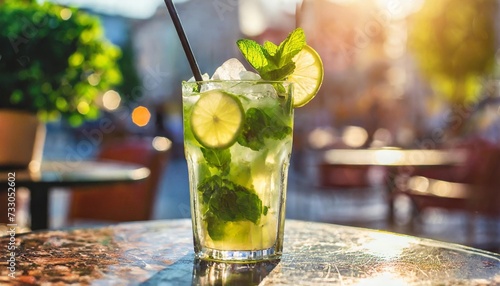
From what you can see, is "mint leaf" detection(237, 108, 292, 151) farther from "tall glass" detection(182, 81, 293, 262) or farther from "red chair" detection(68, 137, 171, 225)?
"red chair" detection(68, 137, 171, 225)

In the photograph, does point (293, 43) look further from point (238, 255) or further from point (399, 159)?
point (399, 159)

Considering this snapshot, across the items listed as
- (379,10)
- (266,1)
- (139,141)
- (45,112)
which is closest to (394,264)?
(45,112)

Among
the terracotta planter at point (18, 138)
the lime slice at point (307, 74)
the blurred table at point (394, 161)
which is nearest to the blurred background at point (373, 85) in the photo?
the blurred table at point (394, 161)

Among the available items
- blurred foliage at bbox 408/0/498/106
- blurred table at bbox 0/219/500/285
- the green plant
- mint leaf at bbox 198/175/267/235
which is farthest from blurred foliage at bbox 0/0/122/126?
blurred foliage at bbox 408/0/498/106

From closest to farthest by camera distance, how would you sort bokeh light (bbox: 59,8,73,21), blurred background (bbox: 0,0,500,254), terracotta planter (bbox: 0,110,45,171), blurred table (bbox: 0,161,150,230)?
blurred table (bbox: 0,161,150,230)
terracotta planter (bbox: 0,110,45,171)
bokeh light (bbox: 59,8,73,21)
blurred background (bbox: 0,0,500,254)

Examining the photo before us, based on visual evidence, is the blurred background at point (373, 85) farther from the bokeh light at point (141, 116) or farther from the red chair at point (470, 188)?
the bokeh light at point (141, 116)

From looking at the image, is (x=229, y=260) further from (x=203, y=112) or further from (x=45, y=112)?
(x=45, y=112)

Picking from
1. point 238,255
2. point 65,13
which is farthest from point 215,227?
point 65,13
